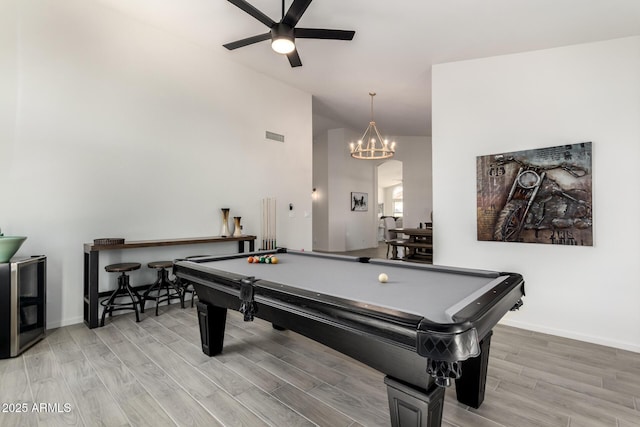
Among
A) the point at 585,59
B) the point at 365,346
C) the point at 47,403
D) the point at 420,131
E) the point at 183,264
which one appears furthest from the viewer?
the point at 420,131

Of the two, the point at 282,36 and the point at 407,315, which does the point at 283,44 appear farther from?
the point at 407,315

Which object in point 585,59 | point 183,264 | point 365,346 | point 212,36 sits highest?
point 212,36

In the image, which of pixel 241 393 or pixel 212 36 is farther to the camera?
pixel 212 36

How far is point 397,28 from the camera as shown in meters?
3.33

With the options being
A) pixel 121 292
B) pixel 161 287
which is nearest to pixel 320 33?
pixel 161 287

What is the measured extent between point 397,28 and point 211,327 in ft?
11.6

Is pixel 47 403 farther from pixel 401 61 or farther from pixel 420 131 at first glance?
pixel 420 131

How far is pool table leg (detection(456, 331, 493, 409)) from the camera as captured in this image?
1.77 meters

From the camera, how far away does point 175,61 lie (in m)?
3.92

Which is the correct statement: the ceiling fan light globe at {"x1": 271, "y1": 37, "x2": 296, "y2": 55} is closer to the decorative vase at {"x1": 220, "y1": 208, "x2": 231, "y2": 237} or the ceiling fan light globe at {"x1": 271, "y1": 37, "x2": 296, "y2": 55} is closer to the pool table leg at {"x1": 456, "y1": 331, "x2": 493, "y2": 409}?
the decorative vase at {"x1": 220, "y1": 208, "x2": 231, "y2": 237}

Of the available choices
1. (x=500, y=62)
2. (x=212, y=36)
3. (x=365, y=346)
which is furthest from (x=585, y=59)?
(x=212, y=36)

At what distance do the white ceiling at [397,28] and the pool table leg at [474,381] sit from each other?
301 centimetres

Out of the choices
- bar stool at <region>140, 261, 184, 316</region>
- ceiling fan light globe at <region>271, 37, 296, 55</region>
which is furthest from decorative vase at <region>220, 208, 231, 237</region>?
ceiling fan light globe at <region>271, 37, 296, 55</region>

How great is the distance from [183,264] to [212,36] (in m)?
2.98
